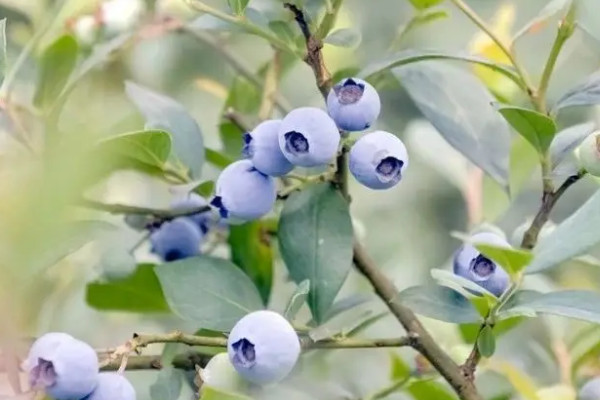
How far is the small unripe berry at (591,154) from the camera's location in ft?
1.84

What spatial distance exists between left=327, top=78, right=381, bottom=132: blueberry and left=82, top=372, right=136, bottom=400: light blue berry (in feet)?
0.66

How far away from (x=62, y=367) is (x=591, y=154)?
1.06 feet

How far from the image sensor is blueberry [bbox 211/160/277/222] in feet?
1.93

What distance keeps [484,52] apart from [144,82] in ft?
2.61

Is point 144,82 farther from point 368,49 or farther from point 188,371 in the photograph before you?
point 188,371

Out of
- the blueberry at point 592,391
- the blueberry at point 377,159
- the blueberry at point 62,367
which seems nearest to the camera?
the blueberry at point 62,367

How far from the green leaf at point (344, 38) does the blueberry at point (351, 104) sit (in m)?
0.07

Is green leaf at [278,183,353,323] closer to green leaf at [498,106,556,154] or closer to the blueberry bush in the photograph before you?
the blueberry bush

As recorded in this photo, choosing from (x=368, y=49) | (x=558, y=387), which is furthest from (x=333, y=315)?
(x=368, y=49)

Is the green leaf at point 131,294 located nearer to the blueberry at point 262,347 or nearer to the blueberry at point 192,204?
the blueberry at point 192,204

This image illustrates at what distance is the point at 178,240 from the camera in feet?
2.41

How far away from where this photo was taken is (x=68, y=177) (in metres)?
0.21

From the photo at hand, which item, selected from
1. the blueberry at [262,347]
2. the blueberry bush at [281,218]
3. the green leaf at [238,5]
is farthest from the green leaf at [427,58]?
the blueberry at [262,347]

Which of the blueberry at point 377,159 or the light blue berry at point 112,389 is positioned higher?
the blueberry at point 377,159
